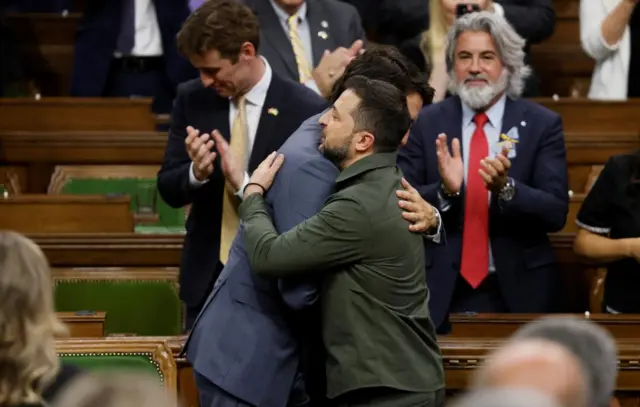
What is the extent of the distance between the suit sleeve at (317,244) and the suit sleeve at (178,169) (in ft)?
3.40

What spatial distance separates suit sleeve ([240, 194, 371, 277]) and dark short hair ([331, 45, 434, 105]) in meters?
0.33

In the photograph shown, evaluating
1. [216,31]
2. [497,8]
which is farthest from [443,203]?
[497,8]

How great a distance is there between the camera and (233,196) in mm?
3900

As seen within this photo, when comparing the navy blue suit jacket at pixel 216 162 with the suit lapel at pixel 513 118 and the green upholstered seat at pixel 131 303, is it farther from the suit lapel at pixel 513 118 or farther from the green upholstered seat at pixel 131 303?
the suit lapel at pixel 513 118

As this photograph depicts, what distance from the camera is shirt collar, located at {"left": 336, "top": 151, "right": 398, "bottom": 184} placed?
3.01m

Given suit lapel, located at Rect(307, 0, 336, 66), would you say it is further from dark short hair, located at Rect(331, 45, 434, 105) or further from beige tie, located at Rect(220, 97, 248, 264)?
dark short hair, located at Rect(331, 45, 434, 105)

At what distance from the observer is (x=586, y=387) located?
1.83 m

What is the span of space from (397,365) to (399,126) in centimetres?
53

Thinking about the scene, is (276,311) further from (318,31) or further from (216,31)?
(318,31)

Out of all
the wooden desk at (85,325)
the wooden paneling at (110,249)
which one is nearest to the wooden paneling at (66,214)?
the wooden paneling at (110,249)

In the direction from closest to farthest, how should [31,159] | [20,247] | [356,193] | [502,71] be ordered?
[20,247]
[356,193]
[502,71]
[31,159]

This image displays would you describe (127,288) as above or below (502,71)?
below

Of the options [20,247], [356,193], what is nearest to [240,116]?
[356,193]

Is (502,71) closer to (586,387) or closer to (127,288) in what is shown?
(127,288)
